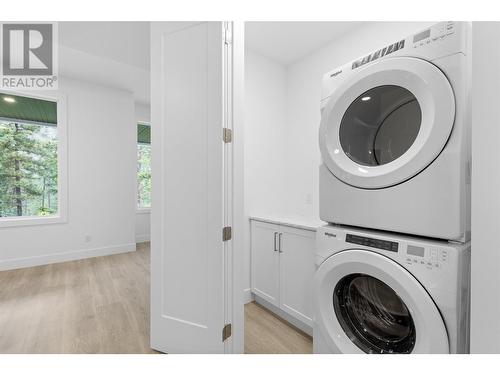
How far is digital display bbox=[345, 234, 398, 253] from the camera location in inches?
44.6

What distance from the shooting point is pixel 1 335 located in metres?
1.81

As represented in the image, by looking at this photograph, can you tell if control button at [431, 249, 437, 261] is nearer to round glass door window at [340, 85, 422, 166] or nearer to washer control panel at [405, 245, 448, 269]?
washer control panel at [405, 245, 448, 269]

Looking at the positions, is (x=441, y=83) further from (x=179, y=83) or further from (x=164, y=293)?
(x=164, y=293)

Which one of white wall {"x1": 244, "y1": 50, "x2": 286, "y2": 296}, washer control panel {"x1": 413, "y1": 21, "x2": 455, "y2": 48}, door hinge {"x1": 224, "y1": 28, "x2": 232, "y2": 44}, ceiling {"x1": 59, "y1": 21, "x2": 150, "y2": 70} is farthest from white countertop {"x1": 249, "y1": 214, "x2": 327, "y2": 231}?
ceiling {"x1": 59, "y1": 21, "x2": 150, "y2": 70}

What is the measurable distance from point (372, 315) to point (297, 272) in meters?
0.65

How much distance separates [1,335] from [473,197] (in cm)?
294

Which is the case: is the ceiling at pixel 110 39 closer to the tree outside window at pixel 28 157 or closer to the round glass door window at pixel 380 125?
the tree outside window at pixel 28 157

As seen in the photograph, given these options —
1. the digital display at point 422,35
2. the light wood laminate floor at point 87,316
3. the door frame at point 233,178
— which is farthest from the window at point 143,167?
the digital display at point 422,35

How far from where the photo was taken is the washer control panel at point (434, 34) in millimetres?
1030

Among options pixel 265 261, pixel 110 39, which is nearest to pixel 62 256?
pixel 110 39

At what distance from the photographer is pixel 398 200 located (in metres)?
1.14

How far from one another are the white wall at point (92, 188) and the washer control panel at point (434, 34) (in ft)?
13.6

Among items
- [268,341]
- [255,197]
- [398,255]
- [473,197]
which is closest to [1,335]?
[268,341]

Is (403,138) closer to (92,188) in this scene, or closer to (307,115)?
(307,115)
